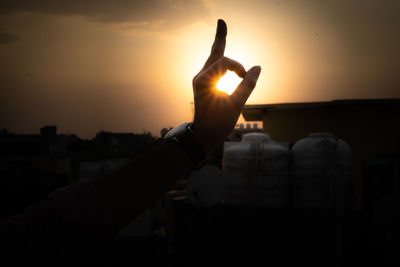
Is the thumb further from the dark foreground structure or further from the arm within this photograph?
the dark foreground structure

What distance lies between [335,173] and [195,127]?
5248mm

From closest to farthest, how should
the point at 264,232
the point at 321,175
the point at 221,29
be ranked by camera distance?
the point at 221,29 → the point at 264,232 → the point at 321,175

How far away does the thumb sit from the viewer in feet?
2.72

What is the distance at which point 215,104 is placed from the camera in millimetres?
782

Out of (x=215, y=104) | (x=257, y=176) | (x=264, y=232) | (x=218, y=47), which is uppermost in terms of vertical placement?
(x=218, y=47)

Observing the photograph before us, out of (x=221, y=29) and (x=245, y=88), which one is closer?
(x=245, y=88)

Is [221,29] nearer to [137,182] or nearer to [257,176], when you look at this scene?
[137,182]

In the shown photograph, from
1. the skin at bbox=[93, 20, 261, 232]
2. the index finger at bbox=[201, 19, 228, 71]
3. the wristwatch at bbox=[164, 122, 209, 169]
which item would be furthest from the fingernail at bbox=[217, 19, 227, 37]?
the wristwatch at bbox=[164, 122, 209, 169]

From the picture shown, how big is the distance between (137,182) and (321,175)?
5398 mm

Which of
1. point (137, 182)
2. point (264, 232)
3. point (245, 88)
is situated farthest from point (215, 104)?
point (264, 232)

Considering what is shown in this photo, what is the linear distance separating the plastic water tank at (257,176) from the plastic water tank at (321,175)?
0.26 meters

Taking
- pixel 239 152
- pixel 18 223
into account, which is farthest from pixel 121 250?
pixel 18 223

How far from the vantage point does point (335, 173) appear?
5324mm

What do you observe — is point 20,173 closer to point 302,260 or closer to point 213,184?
point 213,184
